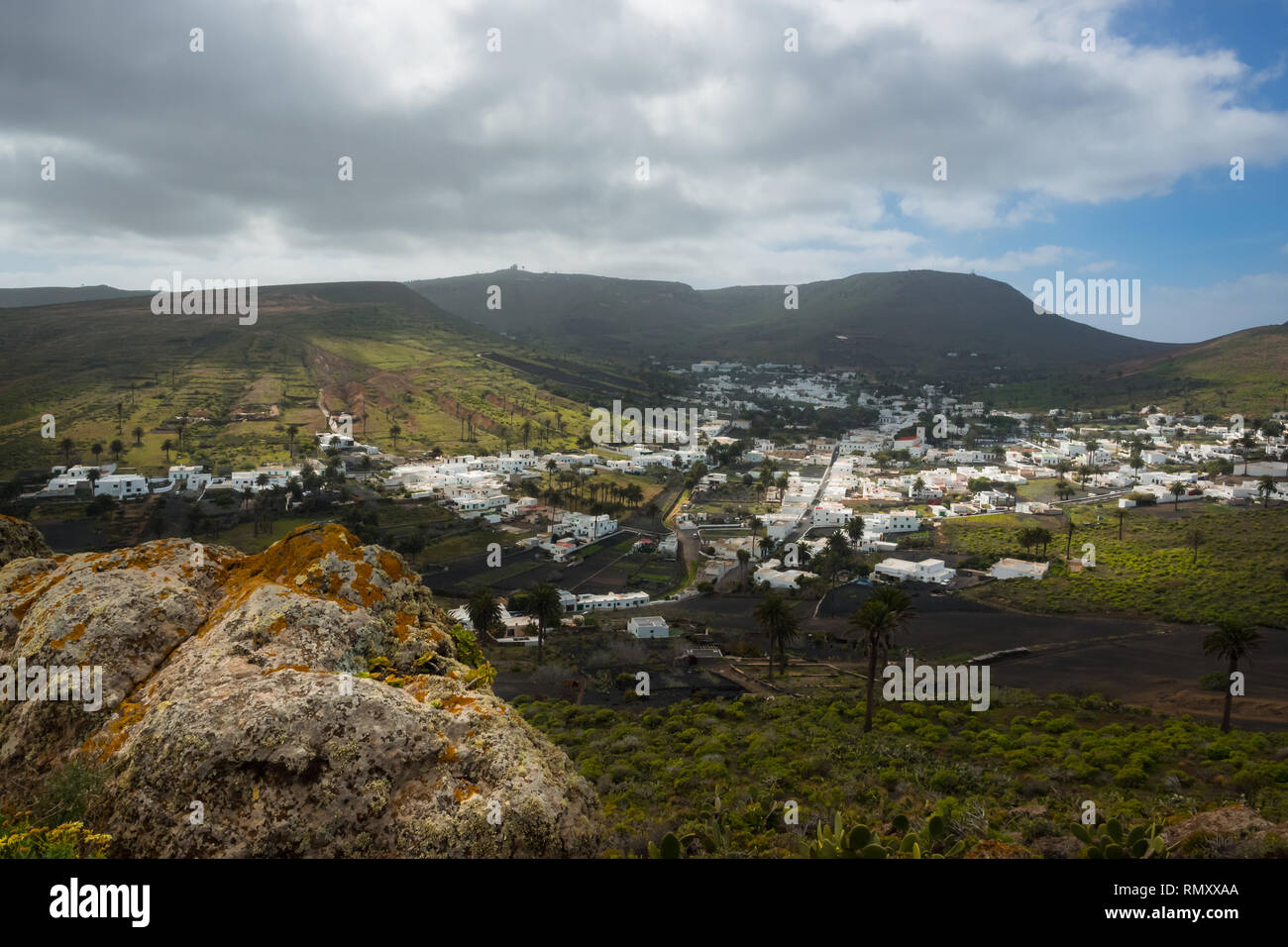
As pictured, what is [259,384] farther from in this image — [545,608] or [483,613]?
[545,608]

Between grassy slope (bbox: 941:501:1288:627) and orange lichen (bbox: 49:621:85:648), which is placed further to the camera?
grassy slope (bbox: 941:501:1288:627)

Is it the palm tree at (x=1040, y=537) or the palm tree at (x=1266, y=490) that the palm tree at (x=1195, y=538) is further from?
the palm tree at (x=1266, y=490)

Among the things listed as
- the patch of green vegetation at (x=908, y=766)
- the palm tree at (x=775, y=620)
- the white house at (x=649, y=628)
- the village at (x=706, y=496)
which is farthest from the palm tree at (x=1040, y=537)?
the white house at (x=649, y=628)

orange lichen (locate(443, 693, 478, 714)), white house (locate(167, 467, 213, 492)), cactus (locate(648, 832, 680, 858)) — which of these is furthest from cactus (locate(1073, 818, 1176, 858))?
white house (locate(167, 467, 213, 492))

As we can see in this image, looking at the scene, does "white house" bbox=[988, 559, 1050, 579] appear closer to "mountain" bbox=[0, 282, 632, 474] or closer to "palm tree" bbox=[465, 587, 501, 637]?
"palm tree" bbox=[465, 587, 501, 637]

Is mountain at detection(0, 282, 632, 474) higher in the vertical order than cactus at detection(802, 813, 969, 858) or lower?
higher

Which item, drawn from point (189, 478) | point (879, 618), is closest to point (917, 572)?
point (879, 618)
